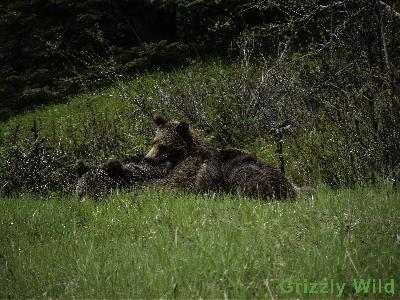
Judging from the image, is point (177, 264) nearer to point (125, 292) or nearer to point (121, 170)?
point (125, 292)

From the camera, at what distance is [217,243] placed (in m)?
3.91

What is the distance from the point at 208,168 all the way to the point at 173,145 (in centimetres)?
57

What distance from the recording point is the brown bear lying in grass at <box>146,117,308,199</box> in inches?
258

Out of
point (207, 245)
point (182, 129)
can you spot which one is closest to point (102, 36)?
point (182, 129)

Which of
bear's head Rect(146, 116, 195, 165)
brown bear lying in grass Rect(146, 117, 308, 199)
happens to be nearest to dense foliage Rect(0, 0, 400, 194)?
brown bear lying in grass Rect(146, 117, 308, 199)

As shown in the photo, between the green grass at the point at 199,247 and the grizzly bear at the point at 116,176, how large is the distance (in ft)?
3.56

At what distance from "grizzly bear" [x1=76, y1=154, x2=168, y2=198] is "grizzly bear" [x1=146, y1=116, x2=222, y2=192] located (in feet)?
0.43

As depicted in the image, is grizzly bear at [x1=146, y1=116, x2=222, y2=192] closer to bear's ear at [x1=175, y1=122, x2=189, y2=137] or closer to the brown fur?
bear's ear at [x1=175, y1=122, x2=189, y2=137]

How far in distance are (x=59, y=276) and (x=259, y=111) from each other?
7689 millimetres

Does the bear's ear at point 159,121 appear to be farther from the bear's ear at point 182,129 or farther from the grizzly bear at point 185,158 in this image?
the bear's ear at point 182,129

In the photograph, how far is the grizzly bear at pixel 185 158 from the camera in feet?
A: 22.0

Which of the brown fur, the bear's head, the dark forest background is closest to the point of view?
the brown fur

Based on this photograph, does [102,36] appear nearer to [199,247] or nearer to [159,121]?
[159,121]

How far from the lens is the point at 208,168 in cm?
681
